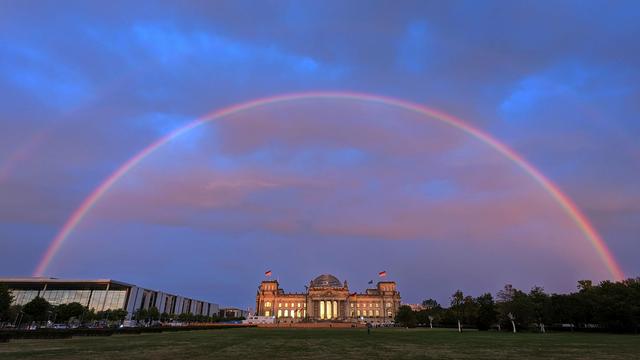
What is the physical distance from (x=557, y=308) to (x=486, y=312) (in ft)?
51.9

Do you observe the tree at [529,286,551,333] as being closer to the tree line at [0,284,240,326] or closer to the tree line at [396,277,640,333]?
the tree line at [396,277,640,333]

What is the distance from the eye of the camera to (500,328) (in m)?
101

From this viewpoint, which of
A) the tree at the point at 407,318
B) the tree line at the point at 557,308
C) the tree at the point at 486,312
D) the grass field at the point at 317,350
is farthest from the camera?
the tree at the point at 407,318

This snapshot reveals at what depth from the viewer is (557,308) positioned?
97.9 m

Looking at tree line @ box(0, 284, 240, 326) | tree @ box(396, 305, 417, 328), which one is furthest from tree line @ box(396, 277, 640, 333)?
tree line @ box(0, 284, 240, 326)

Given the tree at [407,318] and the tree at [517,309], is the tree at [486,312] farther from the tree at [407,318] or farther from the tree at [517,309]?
the tree at [407,318]

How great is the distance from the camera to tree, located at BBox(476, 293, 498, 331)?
101 metres

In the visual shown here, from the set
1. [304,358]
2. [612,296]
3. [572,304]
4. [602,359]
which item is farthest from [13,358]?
[572,304]

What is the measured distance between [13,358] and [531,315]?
87.0m

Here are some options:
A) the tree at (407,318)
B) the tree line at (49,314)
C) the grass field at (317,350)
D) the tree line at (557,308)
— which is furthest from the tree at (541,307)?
the tree line at (49,314)

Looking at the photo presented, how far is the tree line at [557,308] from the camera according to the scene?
7988cm

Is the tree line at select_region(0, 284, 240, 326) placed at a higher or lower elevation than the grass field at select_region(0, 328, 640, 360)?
higher

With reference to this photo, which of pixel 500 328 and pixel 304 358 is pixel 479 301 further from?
pixel 304 358

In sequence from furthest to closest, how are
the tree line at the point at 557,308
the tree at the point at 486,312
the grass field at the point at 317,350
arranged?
the tree at the point at 486,312, the tree line at the point at 557,308, the grass field at the point at 317,350
